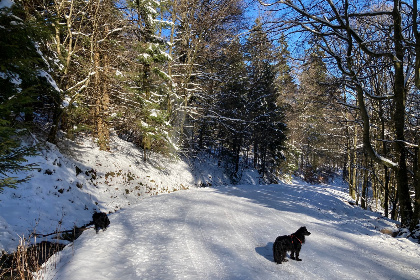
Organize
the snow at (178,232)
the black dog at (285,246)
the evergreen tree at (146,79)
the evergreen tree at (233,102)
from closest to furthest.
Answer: the snow at (178,232)
the black dog at (285,246)
the evergreen tree at (146,79)
the evergreen tree at (233,102)

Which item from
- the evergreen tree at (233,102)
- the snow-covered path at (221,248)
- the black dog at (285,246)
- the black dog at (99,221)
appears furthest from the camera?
the evergreen tree at (233,102)

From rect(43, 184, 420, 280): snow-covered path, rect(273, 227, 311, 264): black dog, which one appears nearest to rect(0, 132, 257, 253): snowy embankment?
rect(43, 184, 420, 280): snow-covered path

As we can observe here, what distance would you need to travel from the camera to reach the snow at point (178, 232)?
4020 mm

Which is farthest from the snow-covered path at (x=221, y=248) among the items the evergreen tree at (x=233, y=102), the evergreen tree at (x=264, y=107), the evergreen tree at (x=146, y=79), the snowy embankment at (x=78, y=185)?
the evergreen tree at (x=264, y=107)

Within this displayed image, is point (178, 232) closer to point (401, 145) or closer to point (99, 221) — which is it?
point (99, 221)

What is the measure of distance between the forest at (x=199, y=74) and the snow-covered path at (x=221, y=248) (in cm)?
181

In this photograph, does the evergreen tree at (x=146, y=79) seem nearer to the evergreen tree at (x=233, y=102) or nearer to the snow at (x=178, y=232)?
the snow at (x=178, y=232)

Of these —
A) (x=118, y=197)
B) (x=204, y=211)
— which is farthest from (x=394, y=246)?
(x=118, y=197)

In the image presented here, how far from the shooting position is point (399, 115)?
776cm

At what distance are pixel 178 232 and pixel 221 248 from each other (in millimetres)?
1199

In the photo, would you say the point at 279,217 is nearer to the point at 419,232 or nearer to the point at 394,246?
the point at 394,246

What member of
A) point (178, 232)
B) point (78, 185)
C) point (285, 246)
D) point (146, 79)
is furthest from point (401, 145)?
point (146, 79)

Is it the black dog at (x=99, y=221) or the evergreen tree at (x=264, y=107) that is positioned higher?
the evergreen tree at (x=264, y=107)

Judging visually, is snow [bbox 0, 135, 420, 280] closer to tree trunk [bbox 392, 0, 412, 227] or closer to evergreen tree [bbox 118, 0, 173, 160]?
tree trunk [bbox 392, 0, 412, 227]
